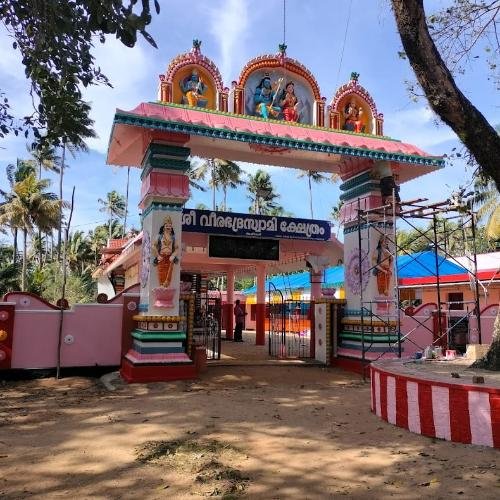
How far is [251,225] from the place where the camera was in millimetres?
11086

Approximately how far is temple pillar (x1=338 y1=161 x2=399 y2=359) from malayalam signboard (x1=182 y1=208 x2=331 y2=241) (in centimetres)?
125

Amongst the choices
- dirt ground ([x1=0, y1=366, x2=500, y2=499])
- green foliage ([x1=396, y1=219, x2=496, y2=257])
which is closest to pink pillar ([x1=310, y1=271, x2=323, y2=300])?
green foliage ([x1=396, y1=219, x2=496, y2=257])

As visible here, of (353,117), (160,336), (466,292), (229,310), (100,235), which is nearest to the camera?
(160,336)

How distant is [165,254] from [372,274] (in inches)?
165

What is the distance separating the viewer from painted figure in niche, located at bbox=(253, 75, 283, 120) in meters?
10.2

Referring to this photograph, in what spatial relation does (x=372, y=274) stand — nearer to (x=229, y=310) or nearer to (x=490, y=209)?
(x=229, y=310)

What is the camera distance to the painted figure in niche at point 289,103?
10375mm

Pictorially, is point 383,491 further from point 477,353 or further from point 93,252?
point 93,252

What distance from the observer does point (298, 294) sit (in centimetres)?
2386

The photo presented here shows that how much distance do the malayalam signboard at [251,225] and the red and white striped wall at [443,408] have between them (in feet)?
18.7

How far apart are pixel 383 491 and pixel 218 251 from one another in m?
7.76

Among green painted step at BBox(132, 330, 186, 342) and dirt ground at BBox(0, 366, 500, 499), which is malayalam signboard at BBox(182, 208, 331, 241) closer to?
green painted step at BBox(132, 330, 186, 342)

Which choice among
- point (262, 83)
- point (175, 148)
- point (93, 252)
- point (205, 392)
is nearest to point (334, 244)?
point (262, 83)

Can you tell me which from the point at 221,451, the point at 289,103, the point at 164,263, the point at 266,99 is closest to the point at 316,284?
→ the point at 289,103
